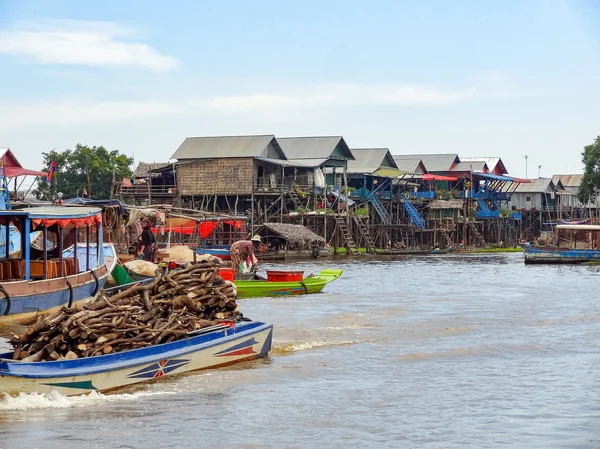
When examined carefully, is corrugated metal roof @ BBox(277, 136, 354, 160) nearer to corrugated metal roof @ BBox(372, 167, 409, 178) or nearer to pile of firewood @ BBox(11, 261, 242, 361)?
corrugated metal roof @ BBox(372, 167, 409, 178)

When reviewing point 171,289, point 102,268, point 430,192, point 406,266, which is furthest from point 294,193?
point 171,289

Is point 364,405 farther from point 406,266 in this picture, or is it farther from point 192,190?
point 192,190

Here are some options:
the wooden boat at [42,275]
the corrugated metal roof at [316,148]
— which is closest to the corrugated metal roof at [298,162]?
the corrugated metal roof at [316,148]

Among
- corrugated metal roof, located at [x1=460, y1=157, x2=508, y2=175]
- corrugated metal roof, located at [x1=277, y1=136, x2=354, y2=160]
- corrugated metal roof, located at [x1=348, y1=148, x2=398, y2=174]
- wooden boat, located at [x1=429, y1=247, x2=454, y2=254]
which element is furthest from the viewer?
corrugated metal roof, located at [x1=460, y1=157, x2=508, y2=175]

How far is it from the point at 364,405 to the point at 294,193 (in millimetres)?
45593

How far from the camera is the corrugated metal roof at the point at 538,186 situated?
89.5m

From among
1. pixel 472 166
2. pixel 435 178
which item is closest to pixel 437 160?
pixel 472 166

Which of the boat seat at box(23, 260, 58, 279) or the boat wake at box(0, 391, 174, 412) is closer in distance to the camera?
the boat wake at box(0, 391, 174, 412)

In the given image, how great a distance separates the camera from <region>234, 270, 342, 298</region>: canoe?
27734 millimetres

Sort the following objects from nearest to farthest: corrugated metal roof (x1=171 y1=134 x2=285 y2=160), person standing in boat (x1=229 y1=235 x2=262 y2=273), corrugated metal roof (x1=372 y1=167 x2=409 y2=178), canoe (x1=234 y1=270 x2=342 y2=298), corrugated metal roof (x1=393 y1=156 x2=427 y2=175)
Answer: canoe (x1=234 y1=270 x2=342 y2=298), person standing in boat (x1=229 y1=235 x2=262 y2=273), corrugated metal roof (x1=171 y1=134 x2=285 y2=160), corrugated metal roof (x1=372 y1=167 x2=409 y2=178), corrugated metal roof (x1=393 y1=156 x2=427 y2=175)

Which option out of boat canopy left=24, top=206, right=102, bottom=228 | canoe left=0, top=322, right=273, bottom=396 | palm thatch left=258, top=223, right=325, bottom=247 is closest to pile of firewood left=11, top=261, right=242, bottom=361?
canoe left=0, top=322, right=273, bottom=396

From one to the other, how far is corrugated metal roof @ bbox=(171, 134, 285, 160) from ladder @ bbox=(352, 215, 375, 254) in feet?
22.3

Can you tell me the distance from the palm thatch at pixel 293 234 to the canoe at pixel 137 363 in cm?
3522

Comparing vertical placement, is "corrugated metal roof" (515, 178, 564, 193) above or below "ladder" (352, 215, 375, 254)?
above
